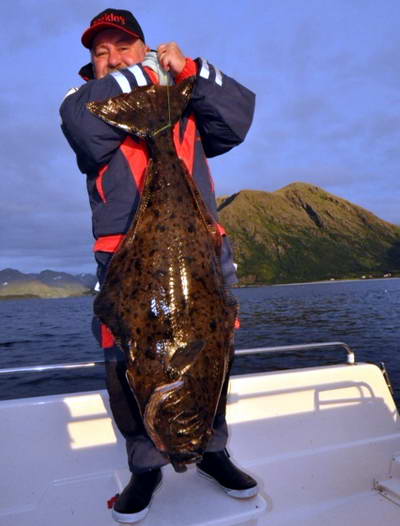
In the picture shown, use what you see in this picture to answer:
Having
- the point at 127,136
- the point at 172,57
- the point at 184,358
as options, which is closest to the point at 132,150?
the point at 127,136

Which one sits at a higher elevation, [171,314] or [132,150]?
[132,150]

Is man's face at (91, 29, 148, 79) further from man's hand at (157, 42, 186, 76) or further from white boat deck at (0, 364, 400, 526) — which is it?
Answer: white boat deck at (0, 364, 400, 526)

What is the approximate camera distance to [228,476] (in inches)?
127

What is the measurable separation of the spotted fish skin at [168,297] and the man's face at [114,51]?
30.3 inches

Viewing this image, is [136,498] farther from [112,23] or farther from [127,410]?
[112,23]

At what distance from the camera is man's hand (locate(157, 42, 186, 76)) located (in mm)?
2881

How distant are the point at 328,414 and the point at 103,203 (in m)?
3.64

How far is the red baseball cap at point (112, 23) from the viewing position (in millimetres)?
3168

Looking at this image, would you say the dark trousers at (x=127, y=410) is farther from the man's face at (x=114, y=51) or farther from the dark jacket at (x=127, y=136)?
the man's face at (x=114, y=51)

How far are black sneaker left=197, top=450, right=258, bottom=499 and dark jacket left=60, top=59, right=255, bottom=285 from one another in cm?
146

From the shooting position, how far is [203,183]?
10.9 feet

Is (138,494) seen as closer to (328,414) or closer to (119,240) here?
(119,240)

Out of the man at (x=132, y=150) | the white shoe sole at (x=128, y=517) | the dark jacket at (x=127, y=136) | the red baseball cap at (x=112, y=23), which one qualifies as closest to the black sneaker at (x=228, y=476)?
the man at (x=132, y=150)

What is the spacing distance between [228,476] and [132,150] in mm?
2660
